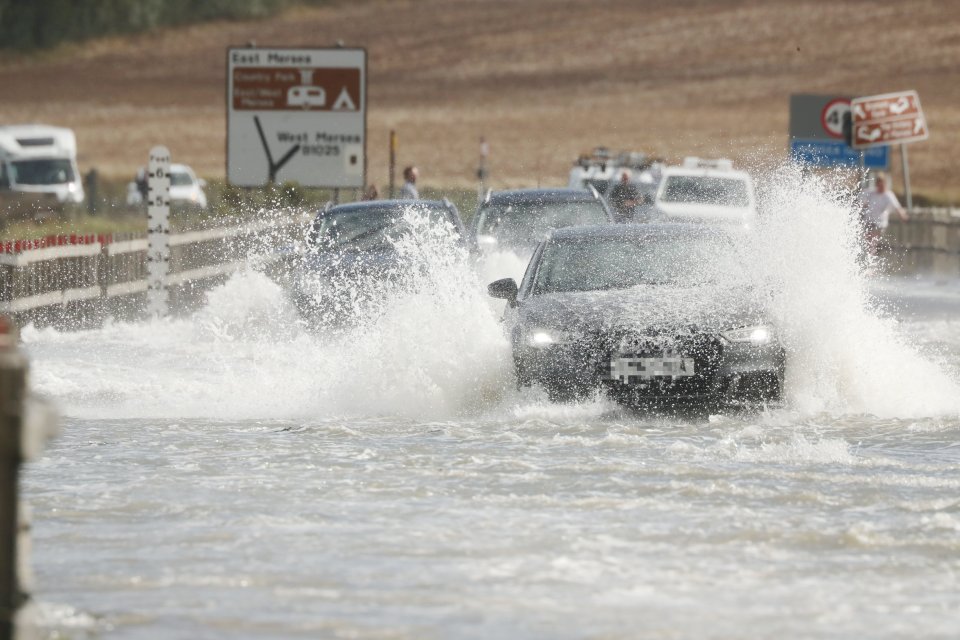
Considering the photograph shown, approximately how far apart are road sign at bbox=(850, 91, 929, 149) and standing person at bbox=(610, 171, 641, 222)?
21.6 ft

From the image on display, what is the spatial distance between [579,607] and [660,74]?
299ft

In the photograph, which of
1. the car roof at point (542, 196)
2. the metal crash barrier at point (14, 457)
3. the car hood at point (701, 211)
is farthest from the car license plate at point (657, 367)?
the car hood at point (701, 211)

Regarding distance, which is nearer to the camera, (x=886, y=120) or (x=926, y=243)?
(x=926, y=243)

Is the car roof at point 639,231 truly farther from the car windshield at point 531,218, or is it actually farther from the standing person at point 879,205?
the standing person at point 879,205

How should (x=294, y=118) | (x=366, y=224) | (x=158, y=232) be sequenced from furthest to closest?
(x=294, y=118) → (x=158, y=232) → (x=366, y=224)

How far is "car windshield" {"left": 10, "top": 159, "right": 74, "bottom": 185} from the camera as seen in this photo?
179ft

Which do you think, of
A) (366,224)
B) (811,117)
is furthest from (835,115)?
(366,224)

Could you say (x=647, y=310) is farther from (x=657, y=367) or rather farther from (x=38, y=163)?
(x=38, y=163)

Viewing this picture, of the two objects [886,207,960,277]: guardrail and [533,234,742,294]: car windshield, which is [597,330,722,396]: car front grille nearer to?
[533,234,742,294]: car windshield

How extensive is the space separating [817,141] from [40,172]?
20.9 m

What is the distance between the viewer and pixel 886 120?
130ft

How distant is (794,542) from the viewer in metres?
9.26

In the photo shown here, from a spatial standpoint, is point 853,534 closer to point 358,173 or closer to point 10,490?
point 10,490

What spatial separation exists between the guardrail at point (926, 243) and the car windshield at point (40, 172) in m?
23.1
